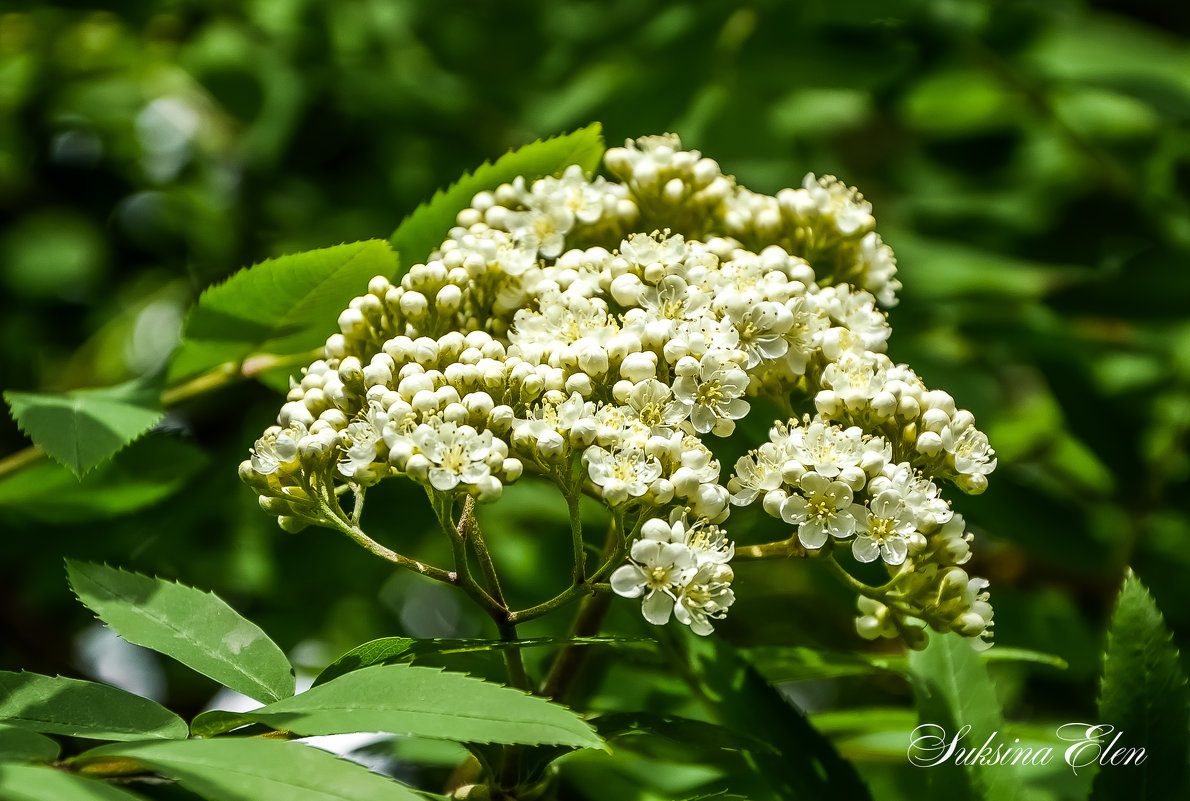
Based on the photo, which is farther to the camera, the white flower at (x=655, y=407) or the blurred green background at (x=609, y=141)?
the blurred green background at (x=609, y=141)

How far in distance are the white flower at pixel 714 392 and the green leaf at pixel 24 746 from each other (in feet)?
3.19

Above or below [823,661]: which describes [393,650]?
above

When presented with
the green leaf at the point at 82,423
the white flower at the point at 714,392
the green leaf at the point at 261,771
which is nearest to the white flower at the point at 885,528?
the white flower at the point at 714,392

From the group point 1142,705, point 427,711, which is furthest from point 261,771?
point 1142,705

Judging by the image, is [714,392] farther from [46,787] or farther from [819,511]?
[46,787]

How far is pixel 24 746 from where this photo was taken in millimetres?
1197

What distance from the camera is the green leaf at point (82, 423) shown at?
1.68m

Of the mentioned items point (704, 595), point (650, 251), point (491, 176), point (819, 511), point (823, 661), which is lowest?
point (823, 661)

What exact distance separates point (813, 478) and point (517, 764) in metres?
0.66

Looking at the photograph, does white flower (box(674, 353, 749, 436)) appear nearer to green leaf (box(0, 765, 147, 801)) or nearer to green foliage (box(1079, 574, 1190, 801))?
green foliage (box(1079, 574, 1190, 801))

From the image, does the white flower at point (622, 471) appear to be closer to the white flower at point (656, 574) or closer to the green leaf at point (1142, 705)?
the white flower at point (656, 574)

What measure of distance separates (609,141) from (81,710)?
2.02 meters

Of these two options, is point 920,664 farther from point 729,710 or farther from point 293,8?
point 293,8

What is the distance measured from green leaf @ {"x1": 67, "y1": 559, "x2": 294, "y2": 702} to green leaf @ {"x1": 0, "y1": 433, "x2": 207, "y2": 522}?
69cm
